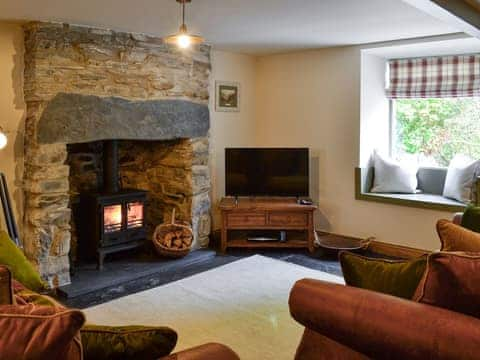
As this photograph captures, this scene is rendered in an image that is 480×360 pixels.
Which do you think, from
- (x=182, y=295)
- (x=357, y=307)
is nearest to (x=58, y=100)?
(x=182, y=295)

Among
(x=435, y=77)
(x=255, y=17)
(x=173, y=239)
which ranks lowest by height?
(x=173, y=239)

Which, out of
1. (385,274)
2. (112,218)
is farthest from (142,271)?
(385,274)

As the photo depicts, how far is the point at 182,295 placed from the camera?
3.90 metres

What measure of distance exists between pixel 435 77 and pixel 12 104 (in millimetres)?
4192

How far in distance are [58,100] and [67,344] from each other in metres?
3.22

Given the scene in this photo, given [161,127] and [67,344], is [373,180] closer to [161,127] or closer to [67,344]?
[161,127]

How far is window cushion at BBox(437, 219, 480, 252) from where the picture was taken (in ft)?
6.42

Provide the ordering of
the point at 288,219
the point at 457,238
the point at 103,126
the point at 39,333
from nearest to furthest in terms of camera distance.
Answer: the point at 39,333, the point at 457,238, the point at 103,126, the point at 288,219

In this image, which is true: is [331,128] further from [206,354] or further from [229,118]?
[206,354]

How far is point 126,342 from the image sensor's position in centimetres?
138

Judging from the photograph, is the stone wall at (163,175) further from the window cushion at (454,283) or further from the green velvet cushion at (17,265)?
the window cushion at (454,283)

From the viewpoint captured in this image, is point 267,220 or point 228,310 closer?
point 228,310

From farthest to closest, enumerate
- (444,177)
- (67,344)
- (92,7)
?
(444,177), (92,7), (67,344)

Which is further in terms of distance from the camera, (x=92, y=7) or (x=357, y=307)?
(x=92, y=7)
